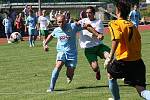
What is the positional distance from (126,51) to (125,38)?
25cm

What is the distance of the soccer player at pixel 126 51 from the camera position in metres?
9.50

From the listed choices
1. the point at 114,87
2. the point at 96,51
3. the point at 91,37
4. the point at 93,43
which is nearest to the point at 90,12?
the point at 91,37

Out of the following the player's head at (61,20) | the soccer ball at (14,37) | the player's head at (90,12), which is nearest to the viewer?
the player's head at (61,20)

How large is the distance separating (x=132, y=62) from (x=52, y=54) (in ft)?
49.0

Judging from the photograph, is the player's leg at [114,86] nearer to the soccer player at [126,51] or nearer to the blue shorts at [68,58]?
the soccer player at [126,51]

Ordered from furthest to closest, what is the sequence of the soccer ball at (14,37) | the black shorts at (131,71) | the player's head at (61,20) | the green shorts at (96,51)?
the soccer ball at (14,37) < the green shorts at (96,51) < the player's head at (61,20) < the black shorts at (131,71)

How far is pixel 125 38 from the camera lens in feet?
31.3

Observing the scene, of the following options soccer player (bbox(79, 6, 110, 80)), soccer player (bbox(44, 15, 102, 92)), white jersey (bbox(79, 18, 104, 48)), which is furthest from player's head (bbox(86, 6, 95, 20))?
soccer player (bbox(44, 15, 102, 92))

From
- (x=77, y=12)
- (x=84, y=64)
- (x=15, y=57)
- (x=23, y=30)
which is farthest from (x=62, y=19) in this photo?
(x=77, y=12)

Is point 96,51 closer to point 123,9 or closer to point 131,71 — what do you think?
point 131,71

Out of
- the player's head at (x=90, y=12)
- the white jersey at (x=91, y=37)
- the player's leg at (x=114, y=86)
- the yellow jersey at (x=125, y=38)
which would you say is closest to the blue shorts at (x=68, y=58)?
the white jersey at (x=91, y=37)

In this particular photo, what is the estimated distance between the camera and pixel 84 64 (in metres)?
19.3

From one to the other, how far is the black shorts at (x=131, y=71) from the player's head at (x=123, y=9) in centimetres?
81

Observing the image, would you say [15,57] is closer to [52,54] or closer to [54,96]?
[52,54]
